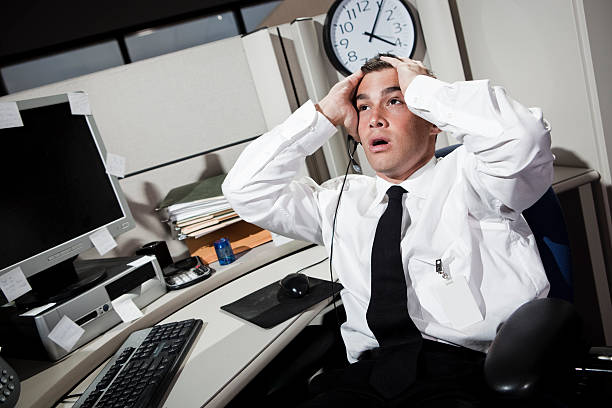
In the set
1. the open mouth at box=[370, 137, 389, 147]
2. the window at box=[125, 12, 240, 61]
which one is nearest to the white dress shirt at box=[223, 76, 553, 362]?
the open mouth at box=[370, 137, 389, 147]

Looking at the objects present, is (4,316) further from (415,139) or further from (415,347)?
(415,139)

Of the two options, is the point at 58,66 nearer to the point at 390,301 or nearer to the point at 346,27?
the point at 346,27

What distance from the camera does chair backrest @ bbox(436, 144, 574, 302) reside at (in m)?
1.10

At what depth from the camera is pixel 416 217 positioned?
1214 mm

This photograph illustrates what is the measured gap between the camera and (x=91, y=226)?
1.43 meters

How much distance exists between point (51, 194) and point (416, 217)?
1013 millimetres

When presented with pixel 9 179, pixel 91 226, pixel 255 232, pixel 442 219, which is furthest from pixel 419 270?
pixel 9 179

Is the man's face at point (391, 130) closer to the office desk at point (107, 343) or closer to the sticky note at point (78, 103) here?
the office desk at point (107, 343)

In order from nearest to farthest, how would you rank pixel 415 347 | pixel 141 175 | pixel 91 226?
pixel 415 347, pixel 91 226, pixel 141 175

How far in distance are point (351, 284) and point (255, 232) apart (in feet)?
2.03

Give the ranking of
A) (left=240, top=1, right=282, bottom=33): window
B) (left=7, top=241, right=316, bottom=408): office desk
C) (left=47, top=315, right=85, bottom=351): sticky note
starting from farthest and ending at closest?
(left=240, top=1, right=282, bottom=33): window → (left=47, top=315, right=85, bottom=351): sticky note → (left=7, top=241, right=316, bottom=408): office desk

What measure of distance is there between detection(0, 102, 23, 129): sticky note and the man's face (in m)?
0.92

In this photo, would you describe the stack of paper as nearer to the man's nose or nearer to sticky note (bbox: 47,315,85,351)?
sticky note (bbox: 47,315,85,351)

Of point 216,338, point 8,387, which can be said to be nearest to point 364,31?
point 216,338
